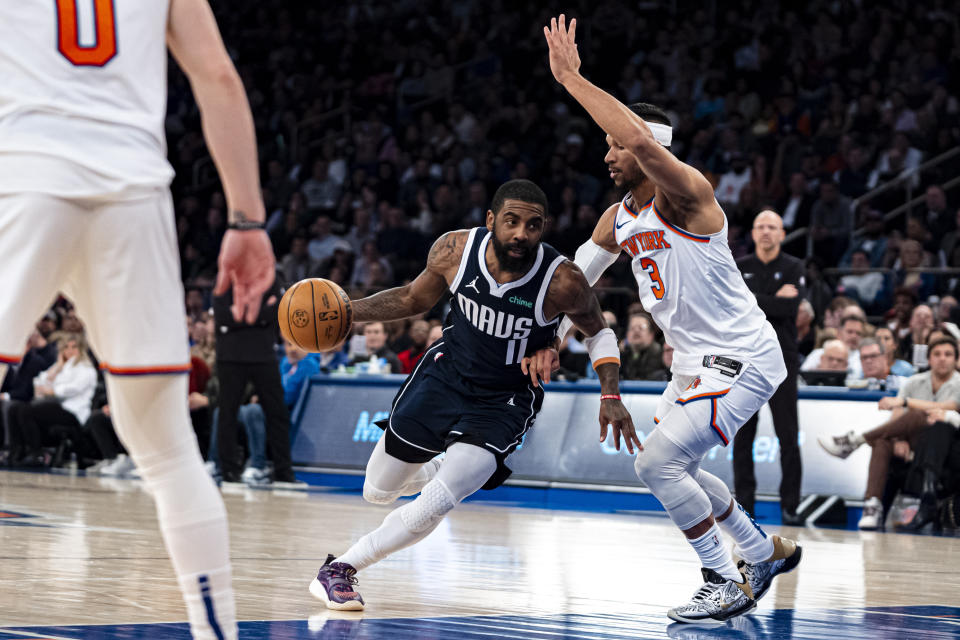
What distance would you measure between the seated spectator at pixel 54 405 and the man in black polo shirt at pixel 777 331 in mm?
8276

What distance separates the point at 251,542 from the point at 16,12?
5.19m

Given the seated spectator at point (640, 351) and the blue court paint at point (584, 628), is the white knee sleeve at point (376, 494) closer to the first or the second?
the blue court paint at point (584, 628)

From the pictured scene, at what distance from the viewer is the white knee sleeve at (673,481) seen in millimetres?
5461

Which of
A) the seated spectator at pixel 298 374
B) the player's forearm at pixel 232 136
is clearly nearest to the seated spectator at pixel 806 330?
the seated spectator at pixel 298 374

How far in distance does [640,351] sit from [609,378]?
24.0 ft

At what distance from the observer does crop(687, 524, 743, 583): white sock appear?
18.1 ft

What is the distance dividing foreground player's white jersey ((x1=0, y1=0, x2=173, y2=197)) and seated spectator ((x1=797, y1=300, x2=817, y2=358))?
10076 mm

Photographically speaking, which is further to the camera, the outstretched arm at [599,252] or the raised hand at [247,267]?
the outstretched arm at [599,252]

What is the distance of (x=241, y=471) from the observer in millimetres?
13203

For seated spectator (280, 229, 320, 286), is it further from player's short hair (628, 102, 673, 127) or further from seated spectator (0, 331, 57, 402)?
player's short hair (628, 102, 673, 127)

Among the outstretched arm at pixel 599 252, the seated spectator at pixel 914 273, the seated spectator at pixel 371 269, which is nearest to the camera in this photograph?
the outstretched arm at pixel 599 252

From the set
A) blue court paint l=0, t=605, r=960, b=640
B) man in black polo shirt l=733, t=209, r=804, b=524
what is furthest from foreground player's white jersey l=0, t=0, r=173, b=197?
man in black polo shirt l=733, t=209, r=804, b=524

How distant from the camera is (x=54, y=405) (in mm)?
15273

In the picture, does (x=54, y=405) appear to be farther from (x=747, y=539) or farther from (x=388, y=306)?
(x=747, y=539)
